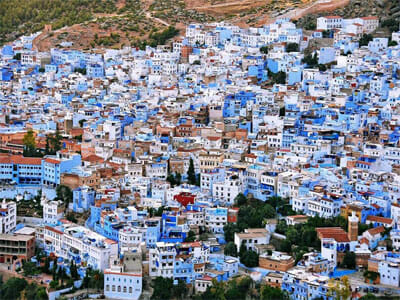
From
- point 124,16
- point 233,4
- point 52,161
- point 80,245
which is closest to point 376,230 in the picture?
point 80,245

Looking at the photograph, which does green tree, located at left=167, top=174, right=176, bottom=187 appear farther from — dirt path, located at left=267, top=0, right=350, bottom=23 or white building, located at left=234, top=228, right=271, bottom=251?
dirt path, located at left=267, top=0, right=350, bottom=23

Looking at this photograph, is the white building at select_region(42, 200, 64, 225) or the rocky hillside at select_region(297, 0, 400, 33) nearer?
the white building at select_region(42, 200, 64, 225)

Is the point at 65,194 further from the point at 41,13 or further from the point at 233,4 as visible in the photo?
the point at 41,13

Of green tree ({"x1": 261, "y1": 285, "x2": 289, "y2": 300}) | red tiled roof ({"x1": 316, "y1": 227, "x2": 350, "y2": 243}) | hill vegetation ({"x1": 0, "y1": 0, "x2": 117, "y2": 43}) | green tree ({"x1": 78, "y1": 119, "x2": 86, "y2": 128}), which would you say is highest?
hill vegetation ({"x1": 0, "y1": 0, "x2": 117, "y2": 43})

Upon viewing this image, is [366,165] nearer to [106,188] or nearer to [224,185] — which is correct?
[224,185]

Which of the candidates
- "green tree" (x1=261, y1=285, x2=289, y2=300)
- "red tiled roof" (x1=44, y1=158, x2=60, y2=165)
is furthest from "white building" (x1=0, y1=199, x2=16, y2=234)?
"green tree" (x1=261, y1=285, x2=289, y2=300)

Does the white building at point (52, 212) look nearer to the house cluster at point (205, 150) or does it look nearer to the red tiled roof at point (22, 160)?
the house cluster at point (205, 150)

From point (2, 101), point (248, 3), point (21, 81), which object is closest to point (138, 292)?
point (2, 101)

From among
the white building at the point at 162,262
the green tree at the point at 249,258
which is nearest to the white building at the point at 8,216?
the white building at the point at 162,262
